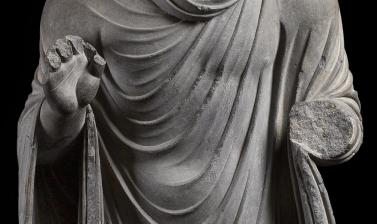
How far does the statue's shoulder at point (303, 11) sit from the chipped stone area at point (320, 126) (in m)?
0.32

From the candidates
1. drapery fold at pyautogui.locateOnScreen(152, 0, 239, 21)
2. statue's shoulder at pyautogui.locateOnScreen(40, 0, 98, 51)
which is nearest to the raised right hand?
statue's shoulder at pyautogui.locateOnScreen(40, 0, 98, 51)

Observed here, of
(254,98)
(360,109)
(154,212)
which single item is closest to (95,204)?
(154,212)

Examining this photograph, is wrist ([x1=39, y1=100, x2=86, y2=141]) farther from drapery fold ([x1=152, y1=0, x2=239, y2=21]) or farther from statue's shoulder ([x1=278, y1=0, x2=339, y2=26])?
statue's shoulder ([x1=278, y1=0, x2=339, y2=26])

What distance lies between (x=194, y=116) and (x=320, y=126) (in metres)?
0.48

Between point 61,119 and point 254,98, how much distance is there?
750 mm

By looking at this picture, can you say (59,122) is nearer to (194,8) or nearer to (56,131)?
(56,131)

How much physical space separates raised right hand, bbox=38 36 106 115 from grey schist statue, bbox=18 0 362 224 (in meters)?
0.01

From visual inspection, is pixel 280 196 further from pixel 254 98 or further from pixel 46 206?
pixel 46 206

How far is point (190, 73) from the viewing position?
6.09 meters

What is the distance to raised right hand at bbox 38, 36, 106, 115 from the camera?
586cm

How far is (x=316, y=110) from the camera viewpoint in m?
6.16

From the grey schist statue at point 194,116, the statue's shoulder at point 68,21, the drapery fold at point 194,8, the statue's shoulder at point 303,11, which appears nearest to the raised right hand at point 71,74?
the grey schist statue at point 194,116

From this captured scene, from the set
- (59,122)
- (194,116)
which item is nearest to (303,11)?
(194,116)

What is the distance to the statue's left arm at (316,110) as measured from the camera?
615 centimetres
